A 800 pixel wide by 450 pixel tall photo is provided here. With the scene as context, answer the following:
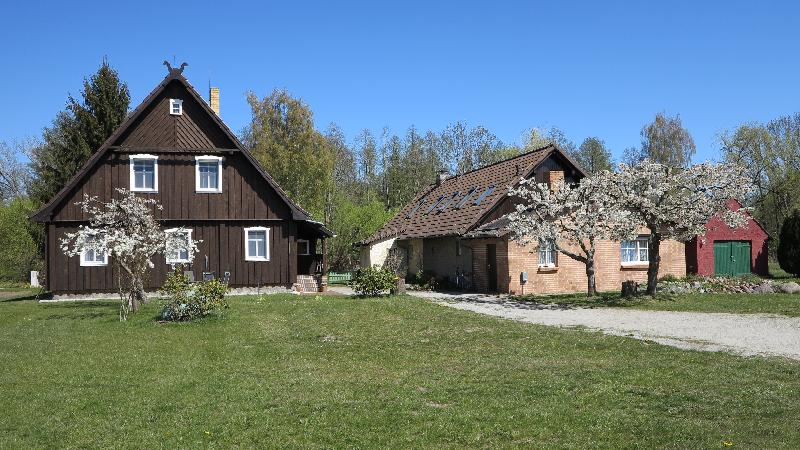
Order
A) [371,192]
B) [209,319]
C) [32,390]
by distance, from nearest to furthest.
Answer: [32,390], [209,319], [371,192]

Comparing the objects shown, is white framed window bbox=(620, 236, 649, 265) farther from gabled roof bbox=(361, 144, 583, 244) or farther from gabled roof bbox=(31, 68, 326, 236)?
gabled roof bbox=(31, 68, 326, 236)

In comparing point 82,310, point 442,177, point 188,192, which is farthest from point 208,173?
point 442,177

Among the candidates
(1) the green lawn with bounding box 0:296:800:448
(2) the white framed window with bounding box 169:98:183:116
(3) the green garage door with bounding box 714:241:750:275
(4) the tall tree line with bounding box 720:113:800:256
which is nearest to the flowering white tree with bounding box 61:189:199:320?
(1) the green lawn with bounding box 0:296:800:448

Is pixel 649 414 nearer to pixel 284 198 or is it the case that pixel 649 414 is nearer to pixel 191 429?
pixel 191 429

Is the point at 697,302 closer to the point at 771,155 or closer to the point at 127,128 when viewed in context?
the point at 127,128

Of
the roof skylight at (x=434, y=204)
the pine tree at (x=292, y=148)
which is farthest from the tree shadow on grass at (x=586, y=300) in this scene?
the pine tree at (x=292, y=148)

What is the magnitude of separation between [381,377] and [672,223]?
15.4 metres

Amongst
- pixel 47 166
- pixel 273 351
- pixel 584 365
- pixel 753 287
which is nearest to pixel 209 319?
A: pixel 273 351

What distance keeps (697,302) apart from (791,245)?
619 inches

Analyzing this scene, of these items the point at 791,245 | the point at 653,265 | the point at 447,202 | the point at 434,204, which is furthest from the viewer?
the point at 434,204

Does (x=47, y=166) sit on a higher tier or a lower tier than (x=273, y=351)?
higher

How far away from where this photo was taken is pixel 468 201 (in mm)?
31438

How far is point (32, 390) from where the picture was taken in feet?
31.2

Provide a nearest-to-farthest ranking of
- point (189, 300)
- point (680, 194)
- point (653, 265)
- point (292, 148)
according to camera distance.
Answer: point (189, 300) < point (680, 194) < point (653, 265) < point (292, 148)
